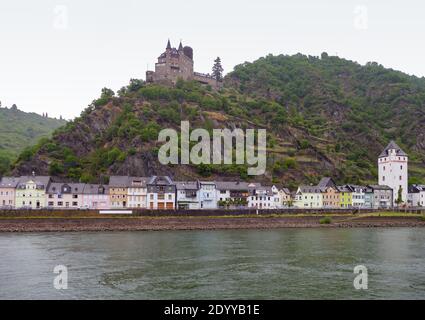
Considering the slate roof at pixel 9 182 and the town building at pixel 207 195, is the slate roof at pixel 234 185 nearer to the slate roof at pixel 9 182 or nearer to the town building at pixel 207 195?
the town building at pixel 207 195

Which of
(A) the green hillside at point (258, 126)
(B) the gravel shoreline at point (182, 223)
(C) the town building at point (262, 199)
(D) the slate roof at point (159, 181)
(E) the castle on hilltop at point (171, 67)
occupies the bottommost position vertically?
(B) the gravel shoreline at point (182, 223)

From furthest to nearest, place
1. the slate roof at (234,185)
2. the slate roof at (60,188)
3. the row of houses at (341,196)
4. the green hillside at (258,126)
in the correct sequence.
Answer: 1. the green hillside at (258,126)
2. the row of houses at (341,196)
3. the slate roof at (234,185)
4. the slate roof at (60,188)

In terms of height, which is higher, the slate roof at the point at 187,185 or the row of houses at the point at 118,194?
the slate roof at the point at 187,185

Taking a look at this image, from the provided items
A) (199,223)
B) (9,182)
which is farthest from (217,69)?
(199,223)

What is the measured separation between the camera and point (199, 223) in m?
65.2

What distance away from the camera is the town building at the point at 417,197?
309ft

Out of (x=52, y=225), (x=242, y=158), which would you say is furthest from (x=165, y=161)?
(x=52, y=225)

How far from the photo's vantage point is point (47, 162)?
94625 millimetres

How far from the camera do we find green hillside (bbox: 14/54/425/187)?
9550cm

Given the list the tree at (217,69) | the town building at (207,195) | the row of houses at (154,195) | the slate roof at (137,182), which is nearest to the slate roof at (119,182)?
the row of houses at (154,195)

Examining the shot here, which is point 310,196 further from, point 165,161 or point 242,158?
point 165,161

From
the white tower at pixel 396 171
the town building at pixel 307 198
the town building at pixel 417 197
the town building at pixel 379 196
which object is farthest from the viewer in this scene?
the white tower at pixel 396 171

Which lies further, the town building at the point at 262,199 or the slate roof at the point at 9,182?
the town building at the point at 262,199
